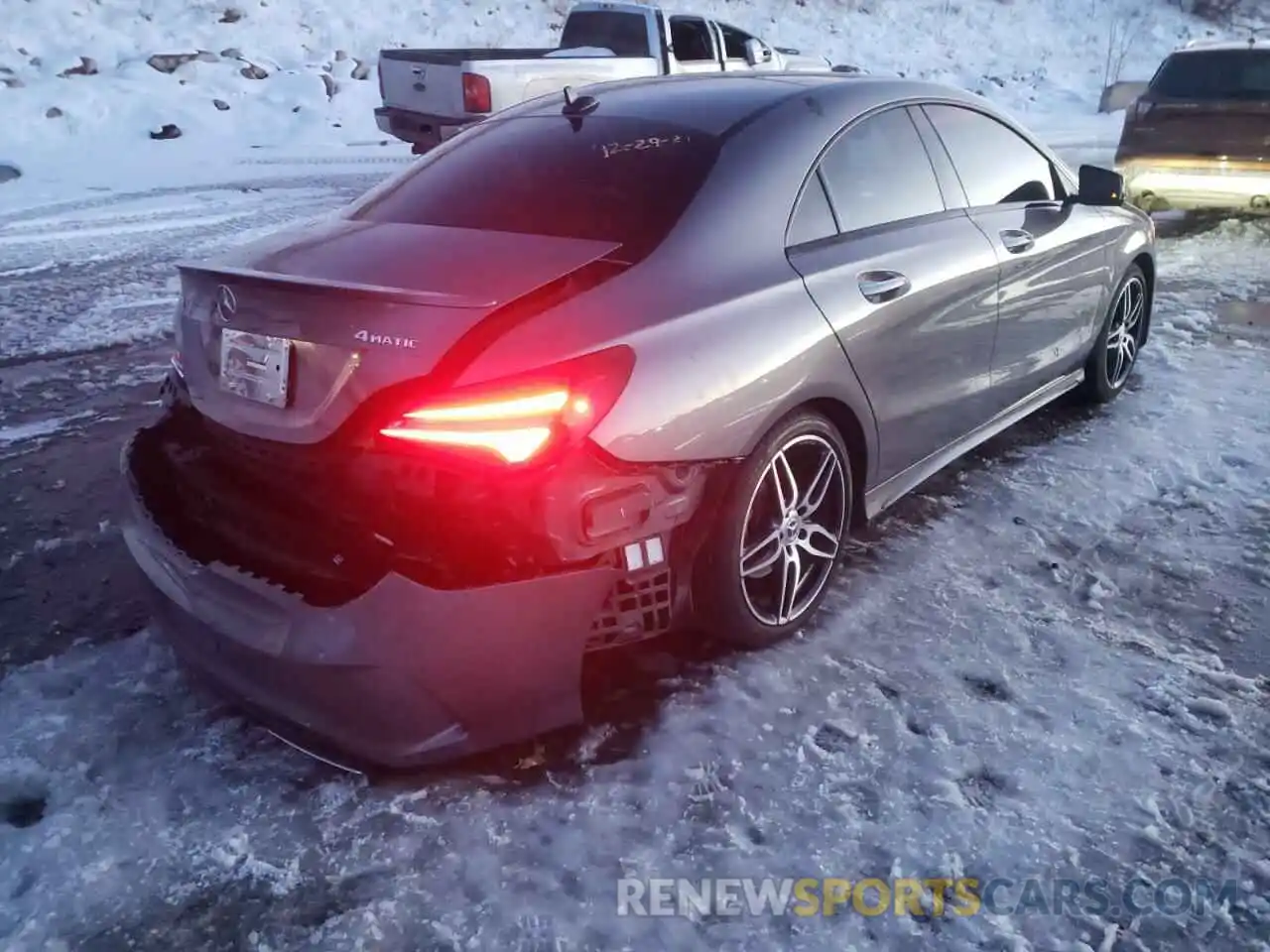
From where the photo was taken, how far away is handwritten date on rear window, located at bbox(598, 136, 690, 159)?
3094mm

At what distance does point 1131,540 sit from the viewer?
3.76m

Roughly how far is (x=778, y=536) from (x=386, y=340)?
1.28 metres

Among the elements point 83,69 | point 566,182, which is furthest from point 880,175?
point 83,69

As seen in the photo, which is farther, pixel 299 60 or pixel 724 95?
pixel 299 60

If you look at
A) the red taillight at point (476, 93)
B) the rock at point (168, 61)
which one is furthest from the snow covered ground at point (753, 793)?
the rock at point (168, 61)

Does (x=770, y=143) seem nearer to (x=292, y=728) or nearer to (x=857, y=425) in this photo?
(x=857, y=425)

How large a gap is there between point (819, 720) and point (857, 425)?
36.6 inches

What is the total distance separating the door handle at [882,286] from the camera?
3172 mm

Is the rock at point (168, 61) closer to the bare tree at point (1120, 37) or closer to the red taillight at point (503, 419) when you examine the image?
the red taillight at point (503, 419)

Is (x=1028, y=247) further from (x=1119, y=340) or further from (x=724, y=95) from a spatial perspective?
(x=724, y=95)

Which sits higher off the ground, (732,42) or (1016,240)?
(732,42)

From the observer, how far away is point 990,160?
4.11m

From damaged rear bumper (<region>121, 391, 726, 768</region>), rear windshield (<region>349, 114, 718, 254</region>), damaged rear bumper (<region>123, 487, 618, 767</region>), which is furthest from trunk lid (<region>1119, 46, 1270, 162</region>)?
damaged rear bumper (<region>123, 487, 618, 767</region>)

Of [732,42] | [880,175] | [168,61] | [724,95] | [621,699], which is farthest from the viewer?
[168,61]
